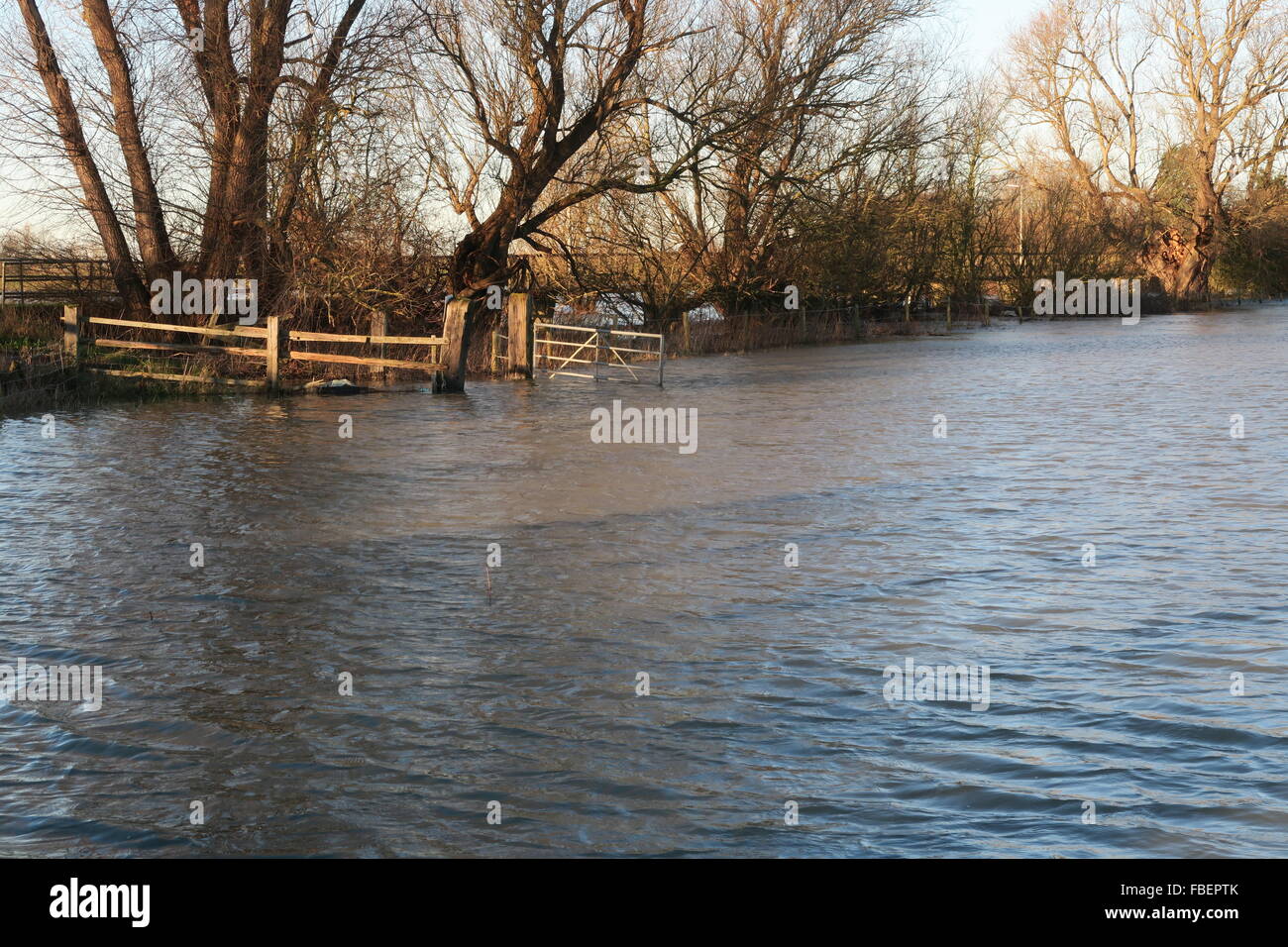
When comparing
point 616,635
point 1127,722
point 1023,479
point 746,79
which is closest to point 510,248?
point 746,79

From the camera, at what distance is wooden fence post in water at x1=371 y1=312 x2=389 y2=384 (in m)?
25.6

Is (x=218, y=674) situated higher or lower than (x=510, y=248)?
lower

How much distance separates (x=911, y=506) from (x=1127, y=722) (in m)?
6.11

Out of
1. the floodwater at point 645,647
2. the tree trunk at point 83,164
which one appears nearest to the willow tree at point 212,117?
the tree trunk at point 83,164

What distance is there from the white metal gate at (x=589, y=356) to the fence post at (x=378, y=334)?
3.12 metres

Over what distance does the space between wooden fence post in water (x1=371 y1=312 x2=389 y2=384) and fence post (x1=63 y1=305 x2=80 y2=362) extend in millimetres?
5109

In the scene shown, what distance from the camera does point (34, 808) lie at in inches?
203

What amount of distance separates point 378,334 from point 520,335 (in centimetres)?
309

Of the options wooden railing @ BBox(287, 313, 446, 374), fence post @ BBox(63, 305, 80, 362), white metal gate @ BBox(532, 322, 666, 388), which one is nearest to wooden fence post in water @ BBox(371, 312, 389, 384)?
wooden railing @ BBox(287, 313, 446, 374)

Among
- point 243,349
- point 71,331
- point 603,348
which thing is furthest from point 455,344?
point 603,348

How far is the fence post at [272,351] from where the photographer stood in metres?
23.4

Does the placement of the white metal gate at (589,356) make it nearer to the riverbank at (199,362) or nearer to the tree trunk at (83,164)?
the riverbank at (199,362)
